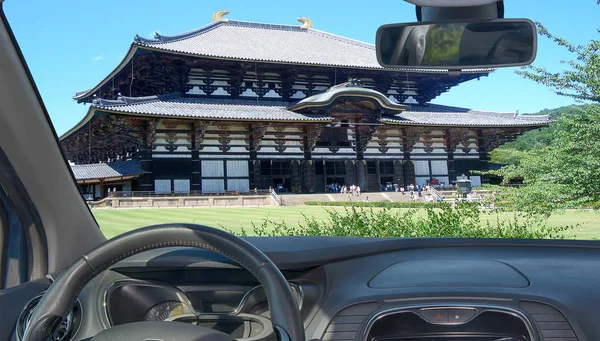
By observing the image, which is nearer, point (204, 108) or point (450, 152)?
point (204, 108)

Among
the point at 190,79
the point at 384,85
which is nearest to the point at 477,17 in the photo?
the point at 190,79

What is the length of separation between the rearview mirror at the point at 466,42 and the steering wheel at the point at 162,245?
1127 millimetres

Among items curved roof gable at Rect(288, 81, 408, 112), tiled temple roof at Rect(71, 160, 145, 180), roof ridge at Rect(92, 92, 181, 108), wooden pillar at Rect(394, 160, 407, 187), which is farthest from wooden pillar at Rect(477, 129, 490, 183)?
tiled temple roof at Rect(71, 160, 145, 180)

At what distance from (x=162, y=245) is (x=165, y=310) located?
0.67 metres

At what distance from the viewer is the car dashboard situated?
62.7 inches

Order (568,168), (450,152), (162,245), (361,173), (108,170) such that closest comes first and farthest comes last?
(162,245) < (568,168) < (108,170) < (361,173) < (450,152)

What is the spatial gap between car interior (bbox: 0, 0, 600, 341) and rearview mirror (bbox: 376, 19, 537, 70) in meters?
0.06

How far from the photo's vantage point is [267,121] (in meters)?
20.4

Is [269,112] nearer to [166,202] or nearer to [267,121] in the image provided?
[267,121]

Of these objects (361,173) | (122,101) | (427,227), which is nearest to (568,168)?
(427,227)

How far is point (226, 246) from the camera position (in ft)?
3.95

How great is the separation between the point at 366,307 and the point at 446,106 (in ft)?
84.2

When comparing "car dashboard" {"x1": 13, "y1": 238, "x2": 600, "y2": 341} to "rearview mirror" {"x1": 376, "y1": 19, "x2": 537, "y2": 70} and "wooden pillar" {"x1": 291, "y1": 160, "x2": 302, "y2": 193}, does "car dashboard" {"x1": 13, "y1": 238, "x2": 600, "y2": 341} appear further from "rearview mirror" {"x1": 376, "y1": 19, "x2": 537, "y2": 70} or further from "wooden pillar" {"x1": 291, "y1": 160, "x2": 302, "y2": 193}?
"wooden pillar" {"x1": 291, "y1": 160, "x2": 302, "y2": 193}

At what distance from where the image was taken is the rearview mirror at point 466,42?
1803mm
